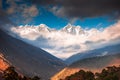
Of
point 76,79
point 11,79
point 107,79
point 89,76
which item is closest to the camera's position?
point 11,79

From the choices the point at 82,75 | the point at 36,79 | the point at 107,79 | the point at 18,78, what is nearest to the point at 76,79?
the point at 82,75

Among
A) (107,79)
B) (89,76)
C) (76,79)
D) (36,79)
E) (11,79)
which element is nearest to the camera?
(11,79)

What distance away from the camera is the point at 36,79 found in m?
118

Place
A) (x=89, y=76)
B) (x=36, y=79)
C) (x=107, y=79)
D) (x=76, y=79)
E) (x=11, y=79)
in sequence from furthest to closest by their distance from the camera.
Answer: (x=89, y=76), (x=76, y=79), (x=107, y=79), (x=36, y=79), (x=11, y=79)

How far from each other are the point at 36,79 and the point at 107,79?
50287 millimetres

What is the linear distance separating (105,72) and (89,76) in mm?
13766

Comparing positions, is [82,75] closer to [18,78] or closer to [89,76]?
[89,76]

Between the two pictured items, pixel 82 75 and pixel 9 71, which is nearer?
pixel 9 71

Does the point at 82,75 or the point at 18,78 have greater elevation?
the point at 82,75

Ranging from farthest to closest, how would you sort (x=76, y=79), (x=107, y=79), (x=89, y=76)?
(x=89, y=76) → (x=76, y=79) → (x=107, y=79)

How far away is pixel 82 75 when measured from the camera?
18038cm

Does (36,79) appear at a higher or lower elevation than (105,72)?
lower

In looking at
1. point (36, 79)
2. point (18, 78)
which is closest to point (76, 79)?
point (36, 79)

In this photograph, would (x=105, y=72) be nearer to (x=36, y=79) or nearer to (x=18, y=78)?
(x=36, y=79)
